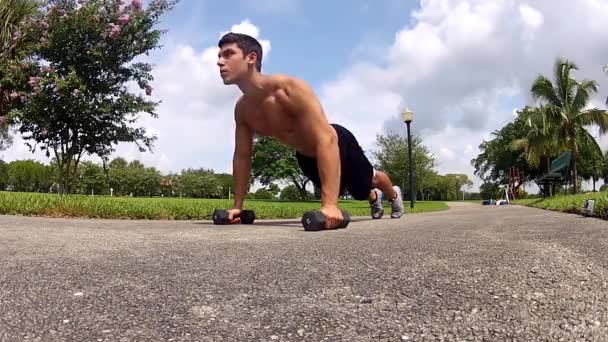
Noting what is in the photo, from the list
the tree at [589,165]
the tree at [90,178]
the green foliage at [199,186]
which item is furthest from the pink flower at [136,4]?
Answer: the green foliage at [199,186]

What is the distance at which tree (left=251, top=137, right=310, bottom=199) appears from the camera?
129 ft

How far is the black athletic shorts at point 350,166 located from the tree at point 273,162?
111ft

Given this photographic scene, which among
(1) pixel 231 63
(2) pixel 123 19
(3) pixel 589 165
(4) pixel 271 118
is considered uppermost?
(2) pixel 123 19

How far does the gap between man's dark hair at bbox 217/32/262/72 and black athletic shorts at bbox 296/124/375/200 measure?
3.34ft

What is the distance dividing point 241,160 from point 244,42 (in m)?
1.15

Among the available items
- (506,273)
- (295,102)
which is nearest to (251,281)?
(506,273)

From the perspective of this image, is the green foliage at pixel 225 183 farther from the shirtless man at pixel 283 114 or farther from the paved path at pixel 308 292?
the paved path at pixel 308 292

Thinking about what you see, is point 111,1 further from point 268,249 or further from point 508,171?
point 508,171

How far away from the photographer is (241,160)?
4.61m

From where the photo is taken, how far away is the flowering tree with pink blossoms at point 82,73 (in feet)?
29.9

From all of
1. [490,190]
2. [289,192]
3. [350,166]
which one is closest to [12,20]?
[350,166]

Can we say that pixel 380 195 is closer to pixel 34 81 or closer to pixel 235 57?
pixel 235 57

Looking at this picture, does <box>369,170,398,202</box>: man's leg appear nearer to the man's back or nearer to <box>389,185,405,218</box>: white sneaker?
<box>389,185,405,218</box>: white sneaker

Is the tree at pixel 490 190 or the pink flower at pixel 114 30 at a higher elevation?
the pink flower at pixel 114 30
